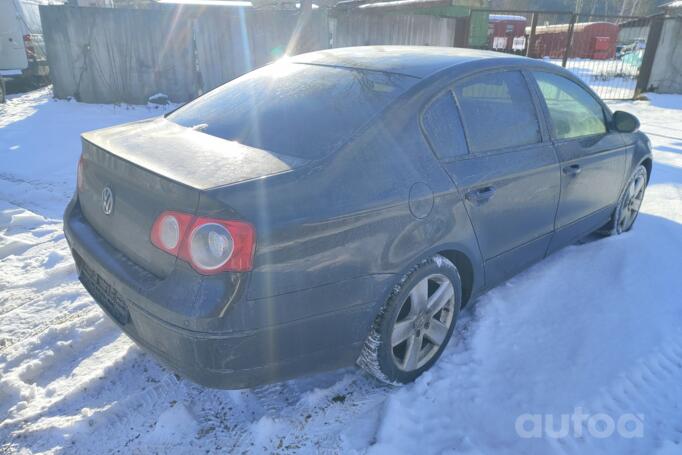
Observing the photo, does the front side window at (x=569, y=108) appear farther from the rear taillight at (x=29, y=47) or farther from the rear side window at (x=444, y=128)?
the rear taillight at (x=29, y=47)

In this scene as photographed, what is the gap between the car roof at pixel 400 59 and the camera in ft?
8.77

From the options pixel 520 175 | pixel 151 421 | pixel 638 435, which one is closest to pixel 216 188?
pixel 151 421

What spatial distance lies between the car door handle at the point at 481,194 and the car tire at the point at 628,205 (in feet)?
6.48

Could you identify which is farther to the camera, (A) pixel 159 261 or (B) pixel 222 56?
(B) pixel 222 56

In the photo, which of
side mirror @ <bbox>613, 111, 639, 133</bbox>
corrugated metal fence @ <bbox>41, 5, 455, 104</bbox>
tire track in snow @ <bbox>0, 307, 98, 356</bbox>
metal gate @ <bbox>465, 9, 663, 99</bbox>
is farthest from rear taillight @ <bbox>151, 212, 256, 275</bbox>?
metal gate @ <bbox>465, 9, 663, 99</bbox>

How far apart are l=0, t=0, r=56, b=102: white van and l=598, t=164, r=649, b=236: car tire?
12539 millimetres

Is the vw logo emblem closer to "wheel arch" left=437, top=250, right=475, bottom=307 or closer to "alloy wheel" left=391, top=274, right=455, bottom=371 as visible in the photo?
"alloy wheel" left=391, top=274, right=455, bottom=371

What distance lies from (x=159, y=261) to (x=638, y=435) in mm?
2285

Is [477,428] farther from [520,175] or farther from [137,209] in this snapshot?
[137,209]

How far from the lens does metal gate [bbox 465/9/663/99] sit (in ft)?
40.9

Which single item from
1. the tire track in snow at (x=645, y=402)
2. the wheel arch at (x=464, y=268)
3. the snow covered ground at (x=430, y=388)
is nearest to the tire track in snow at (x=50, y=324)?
the snow covered ground at (x=430, y=388)

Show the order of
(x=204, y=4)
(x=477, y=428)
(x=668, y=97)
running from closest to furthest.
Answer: (x=477, y=428) < (x=204, y=4) < (x=668, y=97)

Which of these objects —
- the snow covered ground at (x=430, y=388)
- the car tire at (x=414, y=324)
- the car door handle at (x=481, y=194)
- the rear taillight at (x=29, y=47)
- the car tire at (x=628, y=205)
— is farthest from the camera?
the rear taillight at (x=29, y=47)

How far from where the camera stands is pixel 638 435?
2.25 metres
